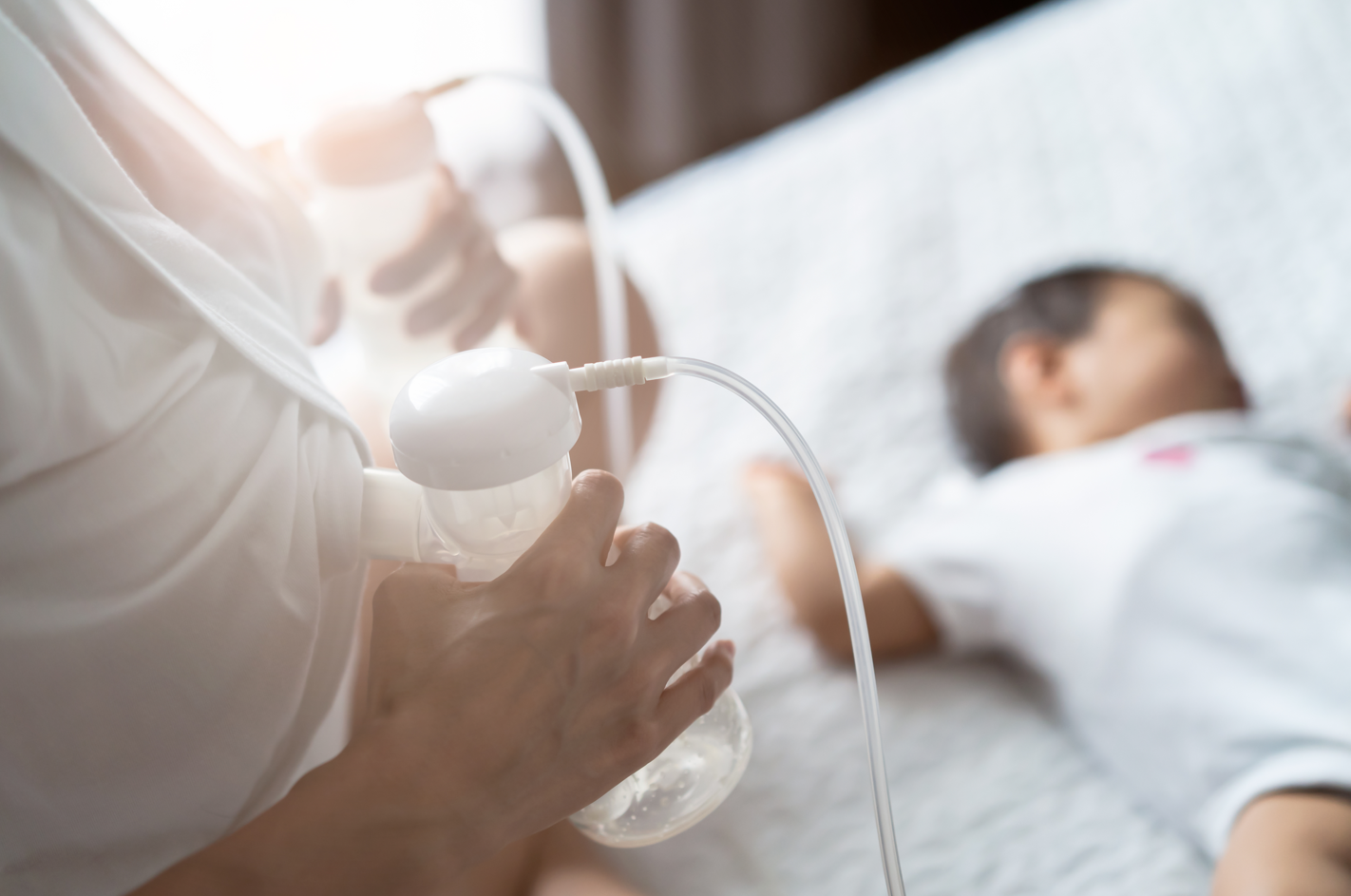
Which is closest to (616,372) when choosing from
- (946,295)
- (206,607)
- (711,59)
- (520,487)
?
(520,487)

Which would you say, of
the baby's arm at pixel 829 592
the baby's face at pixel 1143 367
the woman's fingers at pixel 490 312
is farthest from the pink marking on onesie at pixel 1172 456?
the woman's fingers at pixel 490 312

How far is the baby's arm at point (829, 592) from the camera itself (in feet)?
3.07

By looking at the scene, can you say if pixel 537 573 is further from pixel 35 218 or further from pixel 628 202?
pixel 628 202

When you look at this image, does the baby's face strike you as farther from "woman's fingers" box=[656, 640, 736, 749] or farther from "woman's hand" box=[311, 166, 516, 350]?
"woman's fingers" box=[656, 640, 736, 749]

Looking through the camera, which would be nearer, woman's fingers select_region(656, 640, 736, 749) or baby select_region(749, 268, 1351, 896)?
woman's fingers select_region(656, 640, 736, 749)

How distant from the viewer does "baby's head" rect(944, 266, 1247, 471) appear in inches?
43.4

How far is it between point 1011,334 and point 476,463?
3.11ft

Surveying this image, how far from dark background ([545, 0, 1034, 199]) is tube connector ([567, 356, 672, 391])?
1569 millimetres

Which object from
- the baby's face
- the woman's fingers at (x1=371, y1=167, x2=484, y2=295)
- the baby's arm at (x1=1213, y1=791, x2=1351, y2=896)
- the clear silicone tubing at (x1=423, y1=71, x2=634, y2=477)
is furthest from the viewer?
the baby's face

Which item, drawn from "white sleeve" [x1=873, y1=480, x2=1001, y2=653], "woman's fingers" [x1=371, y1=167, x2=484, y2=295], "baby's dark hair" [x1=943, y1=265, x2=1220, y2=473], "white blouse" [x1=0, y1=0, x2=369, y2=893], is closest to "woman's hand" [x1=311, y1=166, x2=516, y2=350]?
"woman's fingers" [x1=371, y1=167, x2=484, y2=295]

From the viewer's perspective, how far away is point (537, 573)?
1.32 feet

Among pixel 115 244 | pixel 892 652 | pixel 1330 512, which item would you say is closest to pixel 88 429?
pixel 115 244

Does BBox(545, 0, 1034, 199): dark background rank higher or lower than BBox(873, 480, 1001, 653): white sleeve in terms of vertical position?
higher

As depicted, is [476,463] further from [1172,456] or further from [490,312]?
[1172,456]
